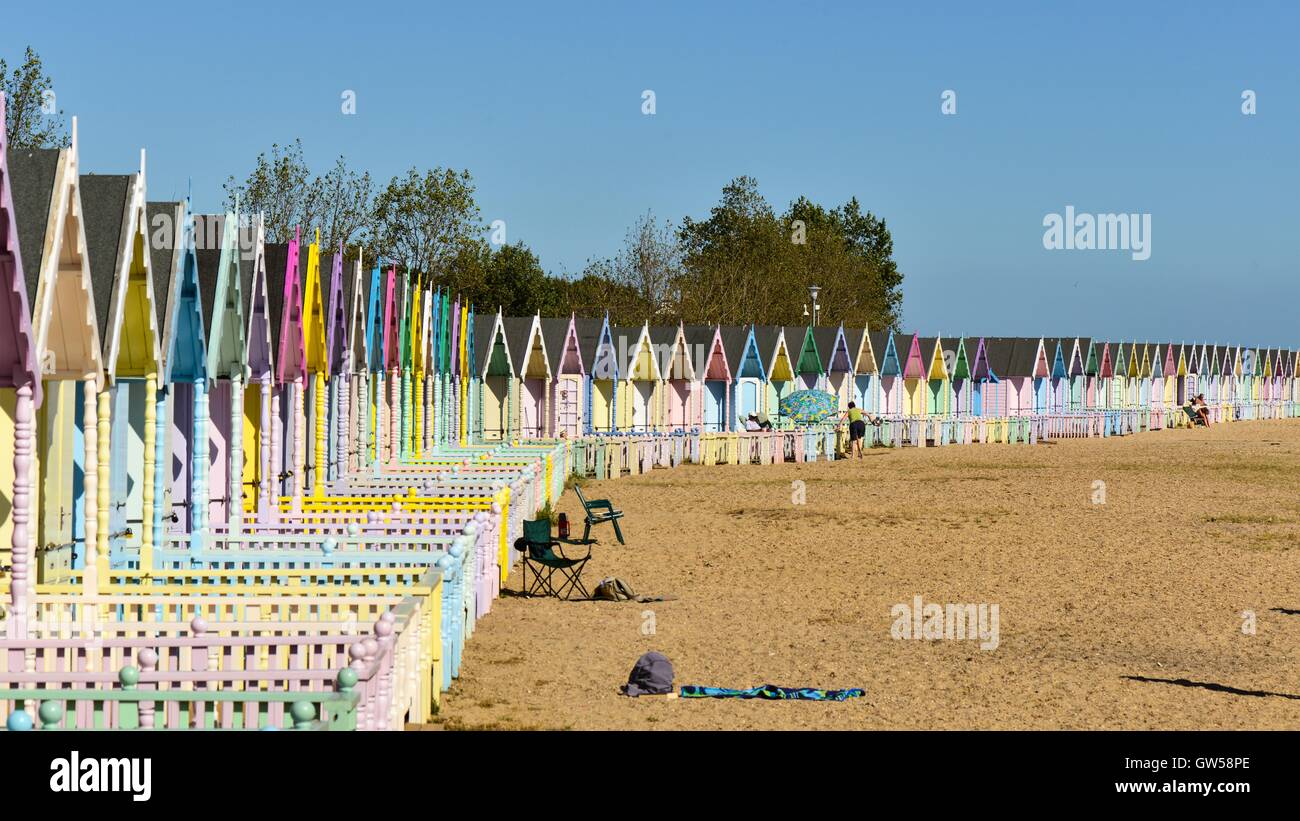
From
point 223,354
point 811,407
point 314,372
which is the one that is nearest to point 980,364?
point 811,407

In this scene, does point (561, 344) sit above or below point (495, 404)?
above

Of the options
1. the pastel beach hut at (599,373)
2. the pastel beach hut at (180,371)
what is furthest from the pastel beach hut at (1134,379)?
the pastel beach hut at (180,371)

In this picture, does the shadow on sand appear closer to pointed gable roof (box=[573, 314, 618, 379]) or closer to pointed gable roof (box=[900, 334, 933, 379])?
pointed gable roof (box=[573, 314, 618, 379])

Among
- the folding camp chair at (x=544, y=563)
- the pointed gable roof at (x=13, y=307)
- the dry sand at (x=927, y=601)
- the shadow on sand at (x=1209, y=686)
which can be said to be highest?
the pointed gable roof at (x=13, y=307)

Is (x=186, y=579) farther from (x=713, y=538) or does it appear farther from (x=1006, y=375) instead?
(x=1006, y=375)

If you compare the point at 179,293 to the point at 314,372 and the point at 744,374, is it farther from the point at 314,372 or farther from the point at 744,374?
the point at 744,374

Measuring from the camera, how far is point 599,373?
4438 cm

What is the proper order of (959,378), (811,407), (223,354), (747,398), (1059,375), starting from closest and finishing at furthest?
(223,354)
(811,407)
(747,398)
(959,378)
(1059,375)

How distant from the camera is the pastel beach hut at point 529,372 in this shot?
139 ft

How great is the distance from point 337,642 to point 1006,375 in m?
66.8

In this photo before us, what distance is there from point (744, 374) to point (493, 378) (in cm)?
1246

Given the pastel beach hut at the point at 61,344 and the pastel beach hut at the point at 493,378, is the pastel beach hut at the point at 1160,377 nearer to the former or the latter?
the pastel beach hut at the point at 493,378

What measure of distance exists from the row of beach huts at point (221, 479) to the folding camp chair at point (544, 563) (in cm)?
43

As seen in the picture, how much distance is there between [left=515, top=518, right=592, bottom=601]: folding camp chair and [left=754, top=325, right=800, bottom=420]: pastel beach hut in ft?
110
